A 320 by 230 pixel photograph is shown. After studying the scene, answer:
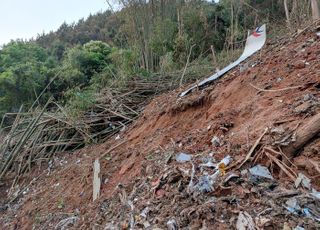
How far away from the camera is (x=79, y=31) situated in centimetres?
1970

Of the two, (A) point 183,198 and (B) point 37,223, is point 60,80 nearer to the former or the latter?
(B) point 37,223

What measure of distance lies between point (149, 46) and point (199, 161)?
20.5 ft

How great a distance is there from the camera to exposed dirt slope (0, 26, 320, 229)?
2.05 metres

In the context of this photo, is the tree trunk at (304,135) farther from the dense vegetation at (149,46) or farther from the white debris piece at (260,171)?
the dense vegetation at (149,46)

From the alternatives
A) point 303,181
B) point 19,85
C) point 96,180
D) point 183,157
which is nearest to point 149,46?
point 19,85

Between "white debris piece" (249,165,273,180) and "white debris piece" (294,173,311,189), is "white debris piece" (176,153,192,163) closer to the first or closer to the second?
"white debris piece" (249,165,273,180)

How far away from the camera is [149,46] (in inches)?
337

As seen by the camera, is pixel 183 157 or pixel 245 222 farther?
pixel 183 157

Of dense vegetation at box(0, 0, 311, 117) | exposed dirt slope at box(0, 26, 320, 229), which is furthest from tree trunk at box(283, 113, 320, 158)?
dense vegetation at box(0, 0, 311, 117)

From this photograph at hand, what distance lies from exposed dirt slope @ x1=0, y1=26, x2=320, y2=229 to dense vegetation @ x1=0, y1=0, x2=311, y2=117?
164 cm

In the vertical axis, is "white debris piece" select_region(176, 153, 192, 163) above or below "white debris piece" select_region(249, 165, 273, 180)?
below

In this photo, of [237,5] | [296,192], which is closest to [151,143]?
[296,192]

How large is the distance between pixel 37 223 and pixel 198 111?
2018 millimetres

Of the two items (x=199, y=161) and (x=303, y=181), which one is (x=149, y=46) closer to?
(x=199, y=161)
